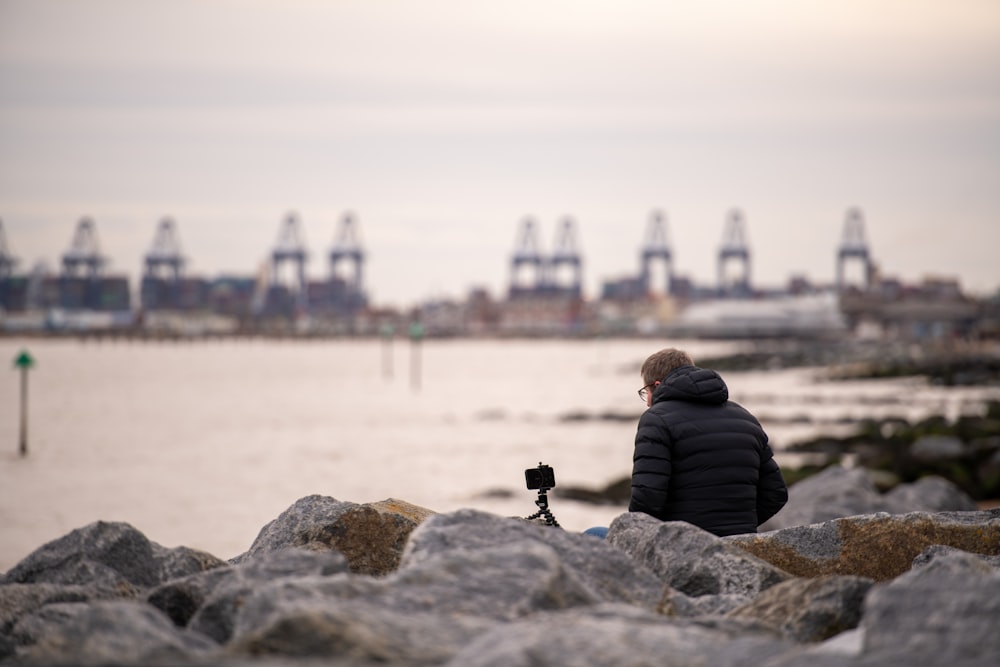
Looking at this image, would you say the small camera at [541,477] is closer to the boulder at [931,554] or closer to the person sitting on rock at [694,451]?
the person sitting on rock at [694,451]

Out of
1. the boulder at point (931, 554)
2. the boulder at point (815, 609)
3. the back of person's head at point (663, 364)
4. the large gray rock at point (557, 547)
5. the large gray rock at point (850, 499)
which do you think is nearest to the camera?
the boulder at point (815, 609)

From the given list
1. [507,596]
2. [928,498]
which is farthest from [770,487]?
[928,498]

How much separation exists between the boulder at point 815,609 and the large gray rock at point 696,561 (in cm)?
47

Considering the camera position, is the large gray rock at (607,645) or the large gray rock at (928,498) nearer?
the large gray rock at (607,645)

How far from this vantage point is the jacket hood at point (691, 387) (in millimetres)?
4074

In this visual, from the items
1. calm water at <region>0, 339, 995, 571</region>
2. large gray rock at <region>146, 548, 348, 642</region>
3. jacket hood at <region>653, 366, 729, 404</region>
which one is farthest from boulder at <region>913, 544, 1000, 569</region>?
calm water at <region>0, 339, 995, 571</region>

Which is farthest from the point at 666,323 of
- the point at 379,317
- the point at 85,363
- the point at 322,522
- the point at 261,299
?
the point at 322,522

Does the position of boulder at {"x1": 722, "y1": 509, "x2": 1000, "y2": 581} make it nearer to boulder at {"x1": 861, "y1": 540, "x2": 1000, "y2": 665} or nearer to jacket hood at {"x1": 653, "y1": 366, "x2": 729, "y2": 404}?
jacket hood at {"x1": 653, "y1": 366, "x2": 729, "y2": 404}

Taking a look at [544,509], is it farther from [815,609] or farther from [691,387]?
[815,609]

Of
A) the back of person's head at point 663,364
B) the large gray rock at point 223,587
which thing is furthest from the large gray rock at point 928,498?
the large gray rock at point 223,587

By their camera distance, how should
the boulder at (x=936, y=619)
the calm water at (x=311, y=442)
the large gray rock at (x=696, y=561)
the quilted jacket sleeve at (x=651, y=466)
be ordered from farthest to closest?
the calm water at (x=311, y=442), the quilted jacket sleeve at (x=651, y=466), the large gray rock at (x=696, y=561), the boulder at (x=936, y=619)

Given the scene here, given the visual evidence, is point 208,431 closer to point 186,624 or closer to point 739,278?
point 186,624

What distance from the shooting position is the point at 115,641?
2650 millimetres

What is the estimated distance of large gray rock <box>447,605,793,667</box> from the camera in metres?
2.40
